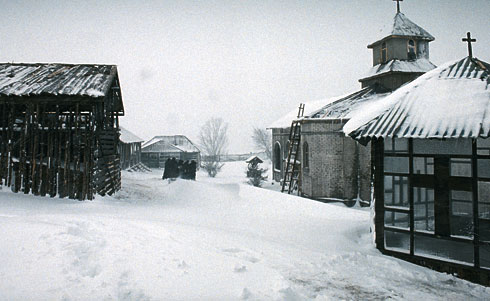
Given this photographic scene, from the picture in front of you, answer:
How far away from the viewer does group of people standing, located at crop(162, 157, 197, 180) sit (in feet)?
81.6

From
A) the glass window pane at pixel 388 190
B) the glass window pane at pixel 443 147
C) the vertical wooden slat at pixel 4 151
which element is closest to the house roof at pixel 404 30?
the glass window pane at pixel 443 147

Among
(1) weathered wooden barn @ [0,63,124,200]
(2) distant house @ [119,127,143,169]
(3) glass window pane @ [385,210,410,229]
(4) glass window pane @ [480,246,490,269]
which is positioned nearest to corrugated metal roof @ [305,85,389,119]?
(3) glass window pane @ [385,210,410,229]

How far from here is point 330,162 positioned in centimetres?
1898

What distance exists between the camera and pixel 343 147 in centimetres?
1869

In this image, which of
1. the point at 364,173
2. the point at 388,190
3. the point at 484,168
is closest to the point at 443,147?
the point at 484,168

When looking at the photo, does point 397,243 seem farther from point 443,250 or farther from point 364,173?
point 364,173

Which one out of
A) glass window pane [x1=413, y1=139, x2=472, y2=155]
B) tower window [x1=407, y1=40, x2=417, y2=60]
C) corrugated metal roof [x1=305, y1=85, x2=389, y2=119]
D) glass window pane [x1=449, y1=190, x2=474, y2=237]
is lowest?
glass window pane [x1=449, y1=190, x2=474, y2=237]

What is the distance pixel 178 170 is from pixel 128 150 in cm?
1386

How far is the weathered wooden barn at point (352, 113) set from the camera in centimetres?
1841

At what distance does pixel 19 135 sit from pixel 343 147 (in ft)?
52.0

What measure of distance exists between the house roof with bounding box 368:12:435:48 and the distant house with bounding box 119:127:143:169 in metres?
24.3

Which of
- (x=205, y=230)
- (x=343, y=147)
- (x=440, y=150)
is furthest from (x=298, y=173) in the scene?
(x=205, y=230)

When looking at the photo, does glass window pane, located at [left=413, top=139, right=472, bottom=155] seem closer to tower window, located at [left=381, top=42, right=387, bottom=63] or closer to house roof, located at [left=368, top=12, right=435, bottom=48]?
tower window, located at [left=381, top=42, right=387, bottom=63]

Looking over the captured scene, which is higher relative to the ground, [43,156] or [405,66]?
[405,66]
